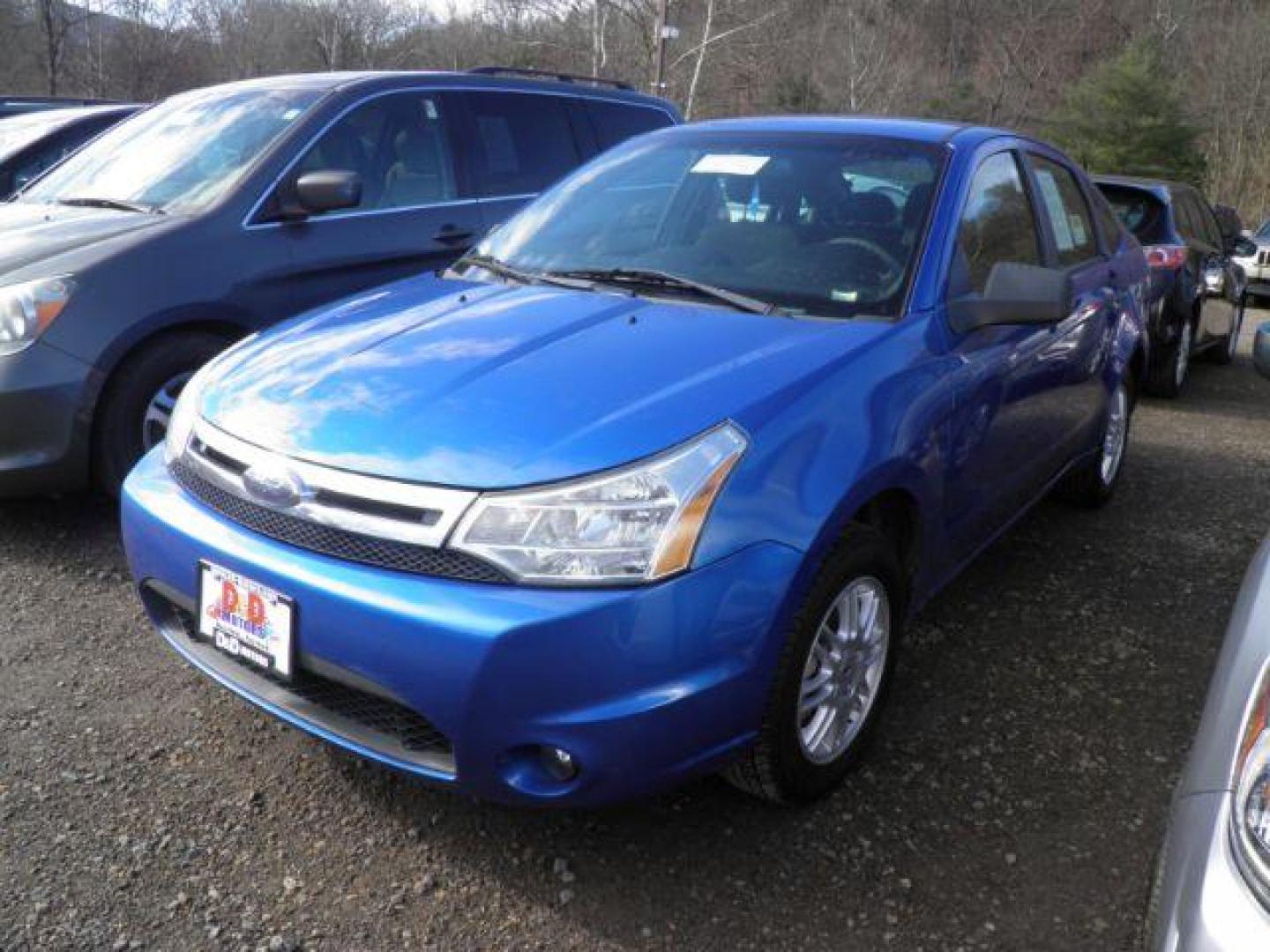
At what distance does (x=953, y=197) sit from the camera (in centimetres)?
298

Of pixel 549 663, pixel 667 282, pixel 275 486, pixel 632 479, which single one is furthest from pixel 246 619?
pixel 667 282

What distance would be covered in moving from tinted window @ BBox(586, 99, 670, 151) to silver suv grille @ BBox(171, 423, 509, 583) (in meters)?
4.04

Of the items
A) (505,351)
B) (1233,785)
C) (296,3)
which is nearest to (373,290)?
(505,351)

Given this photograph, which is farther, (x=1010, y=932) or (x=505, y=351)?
(x=505, y=351)

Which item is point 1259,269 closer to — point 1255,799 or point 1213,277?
point 1213,277

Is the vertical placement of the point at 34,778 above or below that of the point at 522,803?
below

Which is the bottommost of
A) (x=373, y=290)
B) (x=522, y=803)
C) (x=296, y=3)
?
(x=522, y=803)

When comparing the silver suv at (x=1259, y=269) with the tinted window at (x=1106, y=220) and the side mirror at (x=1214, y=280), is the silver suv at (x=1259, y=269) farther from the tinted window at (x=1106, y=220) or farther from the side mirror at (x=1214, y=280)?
the tinted window at (x=1106, y=220)

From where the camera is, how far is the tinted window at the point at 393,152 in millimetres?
4555

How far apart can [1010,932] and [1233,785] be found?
2.96ft

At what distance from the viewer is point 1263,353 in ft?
8.20

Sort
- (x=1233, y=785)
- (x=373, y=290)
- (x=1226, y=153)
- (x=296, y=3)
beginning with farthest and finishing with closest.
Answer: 1. (x=296, y=3)
2. (x=1226, y=153)
3. (x=373, y=290)
4. (x=1233, y=785)

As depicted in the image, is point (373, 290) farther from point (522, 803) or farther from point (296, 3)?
point (296, 3)

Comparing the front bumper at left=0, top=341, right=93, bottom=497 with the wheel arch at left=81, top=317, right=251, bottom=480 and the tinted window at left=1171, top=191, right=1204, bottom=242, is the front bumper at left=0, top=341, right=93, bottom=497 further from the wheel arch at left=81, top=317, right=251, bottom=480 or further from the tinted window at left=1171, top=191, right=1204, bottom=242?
the tinted window at left=1171, top=191, right=1204, bottom=242
